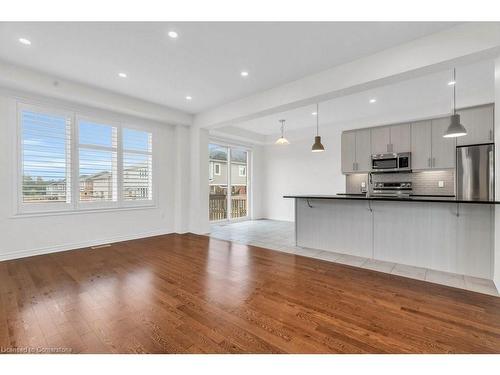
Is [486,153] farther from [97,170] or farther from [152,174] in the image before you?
[97,170]

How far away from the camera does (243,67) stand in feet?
12.0

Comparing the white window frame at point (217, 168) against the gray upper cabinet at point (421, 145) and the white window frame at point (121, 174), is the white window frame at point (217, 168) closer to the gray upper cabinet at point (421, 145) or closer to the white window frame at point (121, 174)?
the white window frame at point (121, 174)

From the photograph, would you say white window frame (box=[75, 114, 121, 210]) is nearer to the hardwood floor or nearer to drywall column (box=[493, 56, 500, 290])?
the hardwood floor

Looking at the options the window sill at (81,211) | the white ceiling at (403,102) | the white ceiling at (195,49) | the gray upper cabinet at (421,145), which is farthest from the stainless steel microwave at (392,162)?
the window sill at (81,211)

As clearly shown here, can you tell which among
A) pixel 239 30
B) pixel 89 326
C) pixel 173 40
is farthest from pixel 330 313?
pixel 173 40

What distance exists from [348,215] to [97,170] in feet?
16.3

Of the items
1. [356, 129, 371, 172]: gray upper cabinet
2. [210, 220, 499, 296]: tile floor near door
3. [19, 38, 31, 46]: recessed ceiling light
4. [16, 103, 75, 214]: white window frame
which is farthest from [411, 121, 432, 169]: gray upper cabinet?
[16, 103, 75, 214]: white window frame

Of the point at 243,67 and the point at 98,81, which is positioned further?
the point at 98,81

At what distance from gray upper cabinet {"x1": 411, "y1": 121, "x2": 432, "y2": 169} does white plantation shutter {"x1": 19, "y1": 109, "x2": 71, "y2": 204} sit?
7.40 meters

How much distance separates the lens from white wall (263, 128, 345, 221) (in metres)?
7.10

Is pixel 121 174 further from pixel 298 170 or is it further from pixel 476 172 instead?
pixel 476 172

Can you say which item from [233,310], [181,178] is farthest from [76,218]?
[233,310]

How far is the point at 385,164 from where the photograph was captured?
5.90m

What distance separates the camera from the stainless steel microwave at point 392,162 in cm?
567
